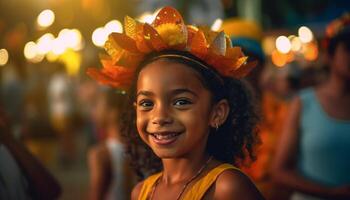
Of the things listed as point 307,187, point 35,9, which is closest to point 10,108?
point 307,187

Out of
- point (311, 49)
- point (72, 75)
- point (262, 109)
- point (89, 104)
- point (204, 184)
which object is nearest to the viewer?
point (204, 184)

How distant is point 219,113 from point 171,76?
28cm

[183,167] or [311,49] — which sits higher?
[311,49]

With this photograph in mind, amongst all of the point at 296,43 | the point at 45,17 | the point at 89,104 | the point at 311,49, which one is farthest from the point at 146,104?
the point at 296,43

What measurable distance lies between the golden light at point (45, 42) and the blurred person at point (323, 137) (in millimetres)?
16846

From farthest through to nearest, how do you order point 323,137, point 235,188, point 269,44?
→ 1. point 269,44
2. point 323,137
3. point 235,188

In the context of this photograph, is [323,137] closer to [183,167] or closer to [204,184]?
[183,167]

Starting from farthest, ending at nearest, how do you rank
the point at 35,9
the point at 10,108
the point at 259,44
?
the point at 35,9, the point at 10,108, the point at 259,44

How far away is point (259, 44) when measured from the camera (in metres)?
5.02

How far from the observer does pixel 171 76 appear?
3.06m

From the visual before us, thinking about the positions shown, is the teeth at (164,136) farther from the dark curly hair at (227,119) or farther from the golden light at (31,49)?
the golden light at (31,49)

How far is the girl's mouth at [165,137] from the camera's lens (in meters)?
3.06

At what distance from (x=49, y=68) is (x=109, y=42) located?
44.7ft

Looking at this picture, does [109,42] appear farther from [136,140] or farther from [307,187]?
[307,187]
